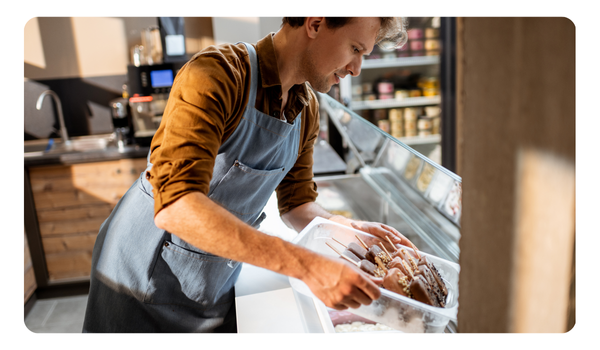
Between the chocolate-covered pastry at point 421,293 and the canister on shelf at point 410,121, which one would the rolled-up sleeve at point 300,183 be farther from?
the canister on shelf at point 410,121

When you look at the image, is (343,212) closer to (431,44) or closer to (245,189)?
(245,189)

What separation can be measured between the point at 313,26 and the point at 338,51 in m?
0.10

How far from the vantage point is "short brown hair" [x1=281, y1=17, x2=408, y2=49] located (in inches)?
40.6

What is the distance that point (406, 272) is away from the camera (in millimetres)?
1061

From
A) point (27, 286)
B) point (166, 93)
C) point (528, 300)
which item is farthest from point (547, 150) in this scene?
point (27, 286)

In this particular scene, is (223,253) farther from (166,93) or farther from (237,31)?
(237,31)

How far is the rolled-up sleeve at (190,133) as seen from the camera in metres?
0.85

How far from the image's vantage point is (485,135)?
0.54m

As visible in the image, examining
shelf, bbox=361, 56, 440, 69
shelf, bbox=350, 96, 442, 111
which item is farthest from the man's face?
shelf, bbox=350, 96, 442, 111

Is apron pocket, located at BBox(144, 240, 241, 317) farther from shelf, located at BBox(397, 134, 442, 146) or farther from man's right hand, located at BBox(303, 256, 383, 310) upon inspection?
shelf, located at BBox(397, 134, 442, 146)

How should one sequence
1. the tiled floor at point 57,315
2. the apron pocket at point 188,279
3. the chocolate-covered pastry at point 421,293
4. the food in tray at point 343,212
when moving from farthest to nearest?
the tiled floor at point 57,315
the food in tray at point 343,212
the apron pocket at point 188,279
the chocolate-covered pastry at point 421,293

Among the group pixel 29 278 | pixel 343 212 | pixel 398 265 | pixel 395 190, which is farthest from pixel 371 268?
pixel 29 278

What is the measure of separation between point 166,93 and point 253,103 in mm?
2593

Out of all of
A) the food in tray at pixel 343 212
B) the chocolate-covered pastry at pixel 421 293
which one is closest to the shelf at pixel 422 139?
the food in tray at pixel 343 212
